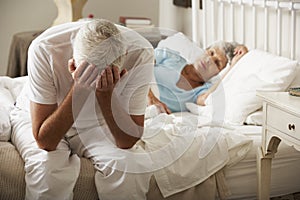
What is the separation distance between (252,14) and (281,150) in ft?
3.14

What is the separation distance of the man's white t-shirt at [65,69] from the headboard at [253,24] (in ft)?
2.82

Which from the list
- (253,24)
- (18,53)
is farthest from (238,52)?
(18,53)

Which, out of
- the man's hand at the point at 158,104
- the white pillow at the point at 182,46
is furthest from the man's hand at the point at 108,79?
the white pillow at the point at 182,46

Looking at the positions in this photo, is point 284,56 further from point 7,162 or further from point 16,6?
point 16,6

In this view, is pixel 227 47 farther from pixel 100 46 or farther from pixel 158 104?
pixel 100 46

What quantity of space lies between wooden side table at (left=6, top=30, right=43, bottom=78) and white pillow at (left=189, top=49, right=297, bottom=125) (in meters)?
1.55

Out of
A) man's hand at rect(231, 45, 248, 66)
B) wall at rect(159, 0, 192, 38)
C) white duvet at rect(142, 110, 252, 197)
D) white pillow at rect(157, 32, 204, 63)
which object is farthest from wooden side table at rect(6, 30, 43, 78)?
white duvet at rect(142, 110, 252, 197)

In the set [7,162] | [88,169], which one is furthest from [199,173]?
[7,162]

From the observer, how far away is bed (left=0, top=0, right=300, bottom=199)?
6.39 feet

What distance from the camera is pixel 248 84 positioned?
2506mm

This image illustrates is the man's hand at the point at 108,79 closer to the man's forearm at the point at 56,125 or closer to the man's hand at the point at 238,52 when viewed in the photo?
the man's forearm at the point at 56,125

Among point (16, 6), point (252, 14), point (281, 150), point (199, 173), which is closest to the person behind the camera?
point (199, 173)

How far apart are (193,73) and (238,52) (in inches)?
9.6

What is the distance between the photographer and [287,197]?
218 centimetres
